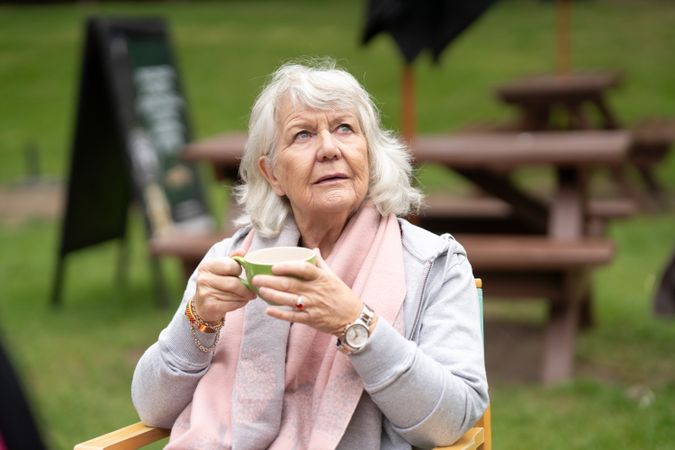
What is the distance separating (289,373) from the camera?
8.20 ft

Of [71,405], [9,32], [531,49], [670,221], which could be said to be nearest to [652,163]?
[670,221]

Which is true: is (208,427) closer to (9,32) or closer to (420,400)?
(420,400)

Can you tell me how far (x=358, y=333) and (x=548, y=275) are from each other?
10.4ft

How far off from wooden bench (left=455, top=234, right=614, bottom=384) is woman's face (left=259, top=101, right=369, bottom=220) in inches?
102

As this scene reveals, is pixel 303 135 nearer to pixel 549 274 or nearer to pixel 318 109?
pixel 318 109

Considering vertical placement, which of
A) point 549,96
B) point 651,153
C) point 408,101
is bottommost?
point 651,153

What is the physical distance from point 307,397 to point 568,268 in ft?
9.06

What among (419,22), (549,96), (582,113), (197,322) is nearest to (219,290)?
(197,322)

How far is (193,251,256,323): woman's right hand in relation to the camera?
2305mm

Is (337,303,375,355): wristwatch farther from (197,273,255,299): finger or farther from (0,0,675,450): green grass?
(0,0,675,450): green grass

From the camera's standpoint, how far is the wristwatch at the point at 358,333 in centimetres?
222

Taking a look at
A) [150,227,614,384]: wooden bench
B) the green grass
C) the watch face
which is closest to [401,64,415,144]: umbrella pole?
A: [150,227,614,384]: wooden bench

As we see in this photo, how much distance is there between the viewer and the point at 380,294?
8.05 feet

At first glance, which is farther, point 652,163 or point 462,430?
point 652,163
